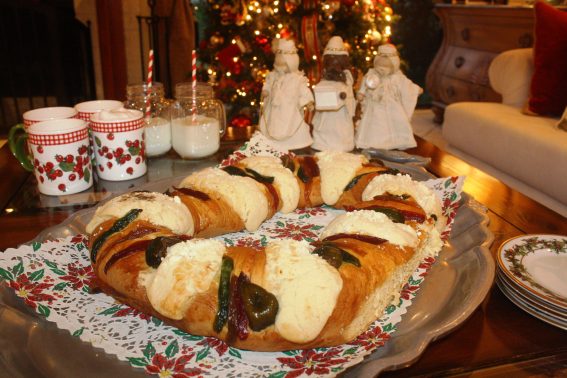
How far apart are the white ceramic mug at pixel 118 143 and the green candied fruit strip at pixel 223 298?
2.35 ft

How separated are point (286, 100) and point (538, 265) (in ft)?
2.96

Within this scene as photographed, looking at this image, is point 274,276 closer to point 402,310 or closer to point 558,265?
point 402,310

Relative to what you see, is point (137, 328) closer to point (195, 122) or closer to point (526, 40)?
point (195, 122)

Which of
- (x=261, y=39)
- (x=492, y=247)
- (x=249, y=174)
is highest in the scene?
(x=261, y=39)

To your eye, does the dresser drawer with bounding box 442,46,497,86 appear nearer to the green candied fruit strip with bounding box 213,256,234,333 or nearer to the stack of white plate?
the stack of white plate

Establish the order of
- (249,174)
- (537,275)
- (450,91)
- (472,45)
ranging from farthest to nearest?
(450,91), (472,45), (249,174), (537,275)

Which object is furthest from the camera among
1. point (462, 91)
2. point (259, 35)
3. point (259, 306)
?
point (462, 91)

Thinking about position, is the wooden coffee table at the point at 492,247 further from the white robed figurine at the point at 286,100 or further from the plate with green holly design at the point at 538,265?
the white robed figurine at the point at 286,100

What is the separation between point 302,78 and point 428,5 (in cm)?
388

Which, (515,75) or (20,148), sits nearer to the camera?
(20,148)

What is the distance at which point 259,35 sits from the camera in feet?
10.7

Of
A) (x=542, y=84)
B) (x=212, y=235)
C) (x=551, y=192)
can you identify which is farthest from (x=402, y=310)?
(x=542, y=84)

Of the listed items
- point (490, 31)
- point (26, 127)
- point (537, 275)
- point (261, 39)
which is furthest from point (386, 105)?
point (490, 31)

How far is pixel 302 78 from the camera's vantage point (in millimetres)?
1576
